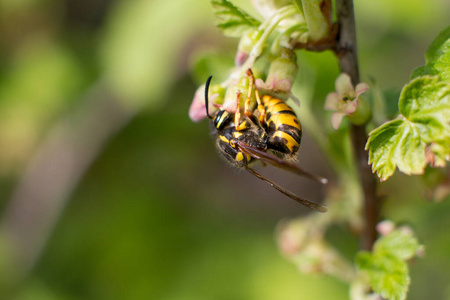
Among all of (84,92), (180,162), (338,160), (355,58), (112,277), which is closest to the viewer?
(355,58)

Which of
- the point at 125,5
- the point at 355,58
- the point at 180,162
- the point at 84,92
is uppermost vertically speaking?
the point at 355,58

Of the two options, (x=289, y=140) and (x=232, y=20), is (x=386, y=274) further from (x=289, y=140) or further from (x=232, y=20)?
(x=232, y=20)

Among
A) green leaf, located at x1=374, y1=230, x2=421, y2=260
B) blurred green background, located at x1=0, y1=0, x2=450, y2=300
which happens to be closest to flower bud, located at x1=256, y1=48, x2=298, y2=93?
green leaf, located at x1=374, y1=230, x2=421, y2=260

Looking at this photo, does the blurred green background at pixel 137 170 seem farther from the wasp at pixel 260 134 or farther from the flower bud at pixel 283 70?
the flower bud at pixel 283 70

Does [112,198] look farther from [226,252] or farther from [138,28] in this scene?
[138,28]

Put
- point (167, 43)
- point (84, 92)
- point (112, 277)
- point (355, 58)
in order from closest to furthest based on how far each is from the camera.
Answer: point (355, 58), point (167, 43), point (112, 277), point (84, 92)

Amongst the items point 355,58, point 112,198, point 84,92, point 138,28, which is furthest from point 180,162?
point 355,58

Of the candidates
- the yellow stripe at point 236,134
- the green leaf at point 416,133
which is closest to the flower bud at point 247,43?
the yellow stripe at point 236,134

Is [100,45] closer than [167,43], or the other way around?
[167,43]
